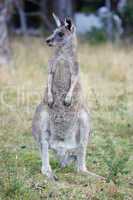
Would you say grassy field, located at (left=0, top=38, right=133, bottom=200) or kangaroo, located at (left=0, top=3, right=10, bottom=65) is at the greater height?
kangaroo, located at (left=0, top=3, right=10, bottom=65)

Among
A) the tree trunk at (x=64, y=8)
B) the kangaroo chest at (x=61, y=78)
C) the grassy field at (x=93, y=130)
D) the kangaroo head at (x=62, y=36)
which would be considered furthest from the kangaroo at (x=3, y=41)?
the kangaroo chest at (x=61, y=78)

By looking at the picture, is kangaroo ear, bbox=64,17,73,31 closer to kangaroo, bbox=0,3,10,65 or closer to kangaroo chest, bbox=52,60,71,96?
kangaroo chest, bbox=52,60,71,96

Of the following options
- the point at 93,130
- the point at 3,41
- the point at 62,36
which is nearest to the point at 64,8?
the point at 3,41

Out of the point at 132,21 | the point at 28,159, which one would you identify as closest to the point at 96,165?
the point at 28,159

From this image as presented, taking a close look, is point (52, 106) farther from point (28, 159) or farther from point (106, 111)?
point (106, 111)

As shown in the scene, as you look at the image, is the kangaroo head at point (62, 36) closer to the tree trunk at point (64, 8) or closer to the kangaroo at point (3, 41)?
the kangaroo at point (3, 41)

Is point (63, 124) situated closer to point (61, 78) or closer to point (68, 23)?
point (61, 78)

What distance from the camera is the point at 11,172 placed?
612 centimetres

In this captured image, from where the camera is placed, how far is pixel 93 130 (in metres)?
8.55

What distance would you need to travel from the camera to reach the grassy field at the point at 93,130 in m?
5.86

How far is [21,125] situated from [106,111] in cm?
166

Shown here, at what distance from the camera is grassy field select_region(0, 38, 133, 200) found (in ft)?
19.2

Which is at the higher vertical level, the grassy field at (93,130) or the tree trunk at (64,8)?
the tree trunk at (64,8)

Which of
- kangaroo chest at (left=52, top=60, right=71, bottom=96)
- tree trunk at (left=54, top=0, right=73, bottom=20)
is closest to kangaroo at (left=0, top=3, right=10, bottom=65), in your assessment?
tree trunk at (left=54, top=0, right=73, bottom=20)
